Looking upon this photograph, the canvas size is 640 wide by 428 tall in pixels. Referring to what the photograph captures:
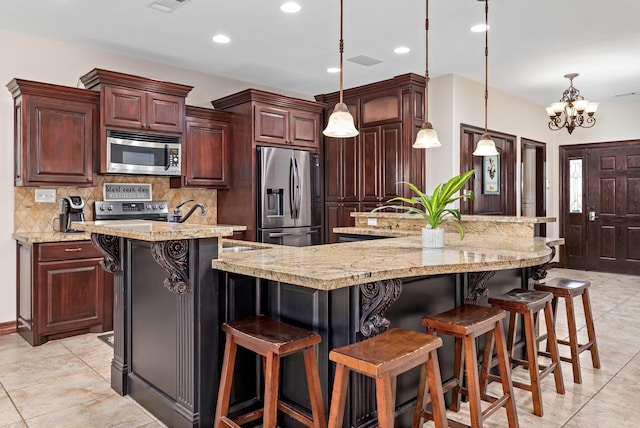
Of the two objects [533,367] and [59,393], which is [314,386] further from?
[59,393]

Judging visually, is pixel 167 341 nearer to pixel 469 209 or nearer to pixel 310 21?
pixel 310 21

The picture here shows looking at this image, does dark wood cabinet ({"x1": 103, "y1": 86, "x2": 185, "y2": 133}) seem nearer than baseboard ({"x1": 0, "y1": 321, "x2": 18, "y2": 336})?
No

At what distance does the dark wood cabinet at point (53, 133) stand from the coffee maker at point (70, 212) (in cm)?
15

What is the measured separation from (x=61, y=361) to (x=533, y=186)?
23.6ft

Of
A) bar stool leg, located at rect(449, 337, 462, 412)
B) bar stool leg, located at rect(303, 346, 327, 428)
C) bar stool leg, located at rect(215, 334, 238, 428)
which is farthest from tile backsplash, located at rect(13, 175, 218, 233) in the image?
bar stool leg, located at rect(449, 337, 462, 412)

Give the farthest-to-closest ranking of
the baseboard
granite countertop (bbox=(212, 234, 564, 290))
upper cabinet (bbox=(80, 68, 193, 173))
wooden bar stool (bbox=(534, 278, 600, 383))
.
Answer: upper cabinet (bbox=(80, 68, 193, 173)), the baseboard, wooden bar stool (bbox=(534, 278, 600, 383)), granite countertop (bbox=(212, 234, 564, 290))

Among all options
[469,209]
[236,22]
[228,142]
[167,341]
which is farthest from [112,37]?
[469,209]

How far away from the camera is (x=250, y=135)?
16.5 feet

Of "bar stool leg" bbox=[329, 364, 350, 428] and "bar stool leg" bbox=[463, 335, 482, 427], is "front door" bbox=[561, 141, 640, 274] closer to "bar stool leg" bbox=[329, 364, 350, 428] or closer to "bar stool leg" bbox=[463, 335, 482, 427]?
"bar stool leg" bbox=[463, 335, 482, 427]

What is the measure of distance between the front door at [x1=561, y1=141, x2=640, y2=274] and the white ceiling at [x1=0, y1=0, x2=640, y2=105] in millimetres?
1964

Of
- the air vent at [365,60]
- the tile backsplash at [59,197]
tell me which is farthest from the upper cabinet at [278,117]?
the tile backsplash at [59,197]

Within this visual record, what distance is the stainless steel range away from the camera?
14.5 ft

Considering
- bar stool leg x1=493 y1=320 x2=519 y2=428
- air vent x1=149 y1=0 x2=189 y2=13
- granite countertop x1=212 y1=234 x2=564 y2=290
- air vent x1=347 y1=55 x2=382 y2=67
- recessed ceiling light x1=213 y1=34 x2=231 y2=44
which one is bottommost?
bar stool leg x1=493 y1=320 x2=519 y2=428

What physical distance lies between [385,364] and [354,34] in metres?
3.46
